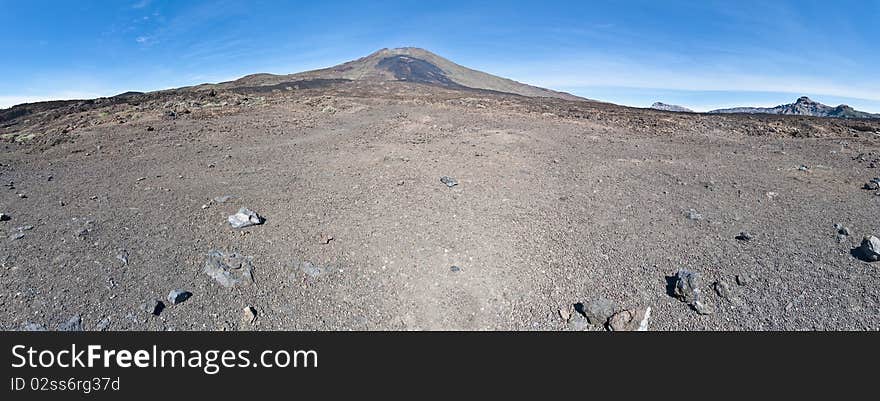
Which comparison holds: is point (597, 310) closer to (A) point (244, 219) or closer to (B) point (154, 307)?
(B) point (154, 307)

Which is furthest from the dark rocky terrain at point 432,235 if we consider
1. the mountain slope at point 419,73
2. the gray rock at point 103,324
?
the mountain slope at point 419,73

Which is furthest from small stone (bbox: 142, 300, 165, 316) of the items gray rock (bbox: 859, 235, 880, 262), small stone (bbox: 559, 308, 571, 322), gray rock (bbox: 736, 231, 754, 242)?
gray rock (bbox: 859, 235, 880, 262)

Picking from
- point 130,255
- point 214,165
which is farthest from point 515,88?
point 130,255

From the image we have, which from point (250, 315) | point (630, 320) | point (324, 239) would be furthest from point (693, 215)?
point (250, 315)

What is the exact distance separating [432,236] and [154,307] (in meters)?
2.87

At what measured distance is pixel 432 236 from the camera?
4902 mm

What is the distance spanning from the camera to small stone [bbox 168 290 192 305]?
133 inches

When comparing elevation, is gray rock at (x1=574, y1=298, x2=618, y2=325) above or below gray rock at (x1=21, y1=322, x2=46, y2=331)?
below

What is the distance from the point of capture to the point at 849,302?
3547 millimetres

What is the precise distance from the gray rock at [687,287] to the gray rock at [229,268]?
163 inches

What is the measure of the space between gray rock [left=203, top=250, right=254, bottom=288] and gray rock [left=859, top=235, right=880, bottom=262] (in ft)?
21.5

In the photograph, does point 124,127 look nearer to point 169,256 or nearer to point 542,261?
point 169,256

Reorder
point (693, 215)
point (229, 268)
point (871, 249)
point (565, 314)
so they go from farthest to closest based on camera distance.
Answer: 1. point (693, 215)
2. point (871, 249)
3. point (229, 268)
4. point (565, 314)

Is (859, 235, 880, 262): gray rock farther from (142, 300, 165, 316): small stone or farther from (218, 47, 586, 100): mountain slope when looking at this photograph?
(218, 47, 586, 100): mountain slope
